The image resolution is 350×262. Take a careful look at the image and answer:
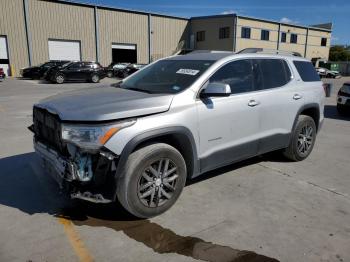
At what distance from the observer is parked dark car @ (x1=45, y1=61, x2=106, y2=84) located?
78.1ft

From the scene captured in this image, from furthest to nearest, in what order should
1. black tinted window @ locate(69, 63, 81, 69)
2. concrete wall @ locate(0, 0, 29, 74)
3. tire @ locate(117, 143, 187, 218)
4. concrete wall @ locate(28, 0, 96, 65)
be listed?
concrete wall @ locate(28, 0, 96, 65) < concrete wall @ locate(0, 0, 29, 74) < black tinted window @ locate(69, 63, 81, 69) < tire @ locate(117, 143, 187, 218)

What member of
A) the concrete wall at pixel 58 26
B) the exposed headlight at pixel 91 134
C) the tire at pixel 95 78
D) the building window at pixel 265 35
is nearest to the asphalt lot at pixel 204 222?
the exposed headlight at pixel 91 134

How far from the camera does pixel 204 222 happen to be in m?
3.58

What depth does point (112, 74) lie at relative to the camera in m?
32.8

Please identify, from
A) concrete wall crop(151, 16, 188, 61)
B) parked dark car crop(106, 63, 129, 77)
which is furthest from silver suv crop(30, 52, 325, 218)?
concrete wall crop(151, 16, 188, 61)

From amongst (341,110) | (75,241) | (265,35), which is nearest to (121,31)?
(265,35)

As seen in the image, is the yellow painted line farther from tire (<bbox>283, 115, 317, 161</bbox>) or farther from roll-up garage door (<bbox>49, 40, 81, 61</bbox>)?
roll-up garage door (<bbox>49, 40, 81, 61</bbox>)

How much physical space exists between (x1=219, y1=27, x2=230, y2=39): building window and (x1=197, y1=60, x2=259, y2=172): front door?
4212 cm

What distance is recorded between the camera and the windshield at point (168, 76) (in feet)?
13.3

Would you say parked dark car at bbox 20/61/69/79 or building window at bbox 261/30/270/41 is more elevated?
building window at bbox 261/30/270/41

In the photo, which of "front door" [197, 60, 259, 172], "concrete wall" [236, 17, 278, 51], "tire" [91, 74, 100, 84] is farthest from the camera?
"concrete wall" [236, 17, 278, 51]

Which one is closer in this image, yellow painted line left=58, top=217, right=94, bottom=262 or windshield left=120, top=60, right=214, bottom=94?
yellow painted line left=58, top=217, right=94, bottom=262

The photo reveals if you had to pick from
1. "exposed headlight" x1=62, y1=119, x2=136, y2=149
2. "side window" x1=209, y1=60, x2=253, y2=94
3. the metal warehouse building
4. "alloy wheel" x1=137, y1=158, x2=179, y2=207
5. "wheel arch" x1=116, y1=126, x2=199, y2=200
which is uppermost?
the metal warehouse building

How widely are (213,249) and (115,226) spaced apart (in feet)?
3.50
